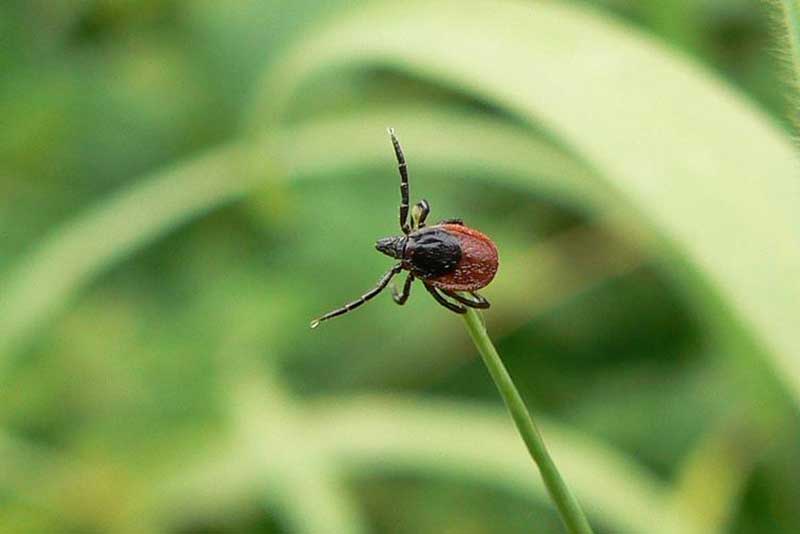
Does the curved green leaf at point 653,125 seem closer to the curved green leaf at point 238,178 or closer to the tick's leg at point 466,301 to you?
the tick's leg at point 466,301

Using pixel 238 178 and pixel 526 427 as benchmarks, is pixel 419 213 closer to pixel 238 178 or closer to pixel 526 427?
pixel 526 427

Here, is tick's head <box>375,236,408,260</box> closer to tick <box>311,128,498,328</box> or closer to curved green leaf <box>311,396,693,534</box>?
tick <box>311,128,498,328</box>

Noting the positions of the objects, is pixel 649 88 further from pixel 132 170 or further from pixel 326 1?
pixel 132 170

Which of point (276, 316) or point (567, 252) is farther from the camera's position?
point (567, 252)

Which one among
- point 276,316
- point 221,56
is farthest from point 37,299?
point 221,56

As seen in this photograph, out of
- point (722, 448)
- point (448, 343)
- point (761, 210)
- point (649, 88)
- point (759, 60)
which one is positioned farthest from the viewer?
point (759, 60)

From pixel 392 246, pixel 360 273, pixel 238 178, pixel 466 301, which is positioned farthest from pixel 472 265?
pixel 238 178
